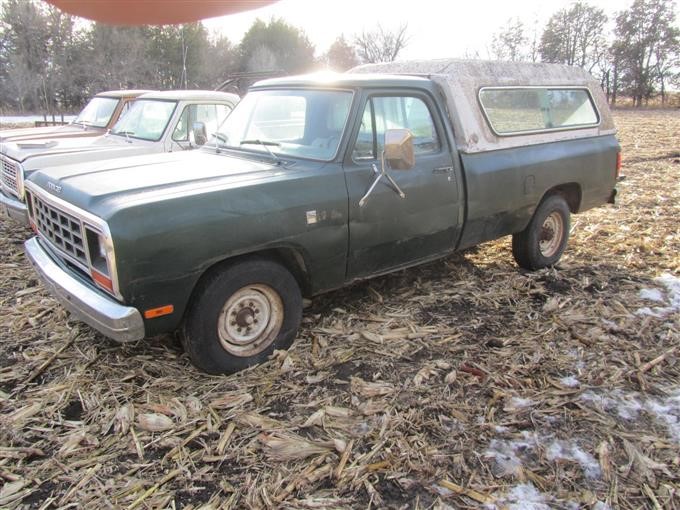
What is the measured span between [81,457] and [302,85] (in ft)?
9.90

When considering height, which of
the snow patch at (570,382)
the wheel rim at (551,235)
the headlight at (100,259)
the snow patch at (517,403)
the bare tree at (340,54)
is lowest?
the snow patch at (570,382)

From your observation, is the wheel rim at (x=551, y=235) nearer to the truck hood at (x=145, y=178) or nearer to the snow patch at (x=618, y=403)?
the snow patch at (x=618, y=403)

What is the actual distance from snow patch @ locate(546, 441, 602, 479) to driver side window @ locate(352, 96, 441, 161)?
228cm

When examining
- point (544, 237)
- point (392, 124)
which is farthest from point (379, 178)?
point (544, 237)

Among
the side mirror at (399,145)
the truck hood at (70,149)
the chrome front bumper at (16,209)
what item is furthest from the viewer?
the truck hood at (70,149)

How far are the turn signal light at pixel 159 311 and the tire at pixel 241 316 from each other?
0.19 metres

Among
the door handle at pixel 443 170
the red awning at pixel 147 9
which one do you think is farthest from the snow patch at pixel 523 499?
the door handle at pixel 443 170

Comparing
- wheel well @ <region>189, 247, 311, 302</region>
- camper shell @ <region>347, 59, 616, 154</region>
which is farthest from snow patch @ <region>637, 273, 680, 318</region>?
wheel well @ <region>189, 247, 311, 302</region>

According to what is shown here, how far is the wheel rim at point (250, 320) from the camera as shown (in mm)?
3578

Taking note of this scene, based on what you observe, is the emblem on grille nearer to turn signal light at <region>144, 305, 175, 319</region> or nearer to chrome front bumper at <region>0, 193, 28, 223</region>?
turn signal light at <region>144, 305, 175, 319</region>

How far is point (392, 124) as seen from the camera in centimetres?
429

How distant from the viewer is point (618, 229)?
697cm

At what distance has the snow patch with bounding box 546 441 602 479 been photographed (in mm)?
2809

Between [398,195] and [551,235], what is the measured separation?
8.22 ft
